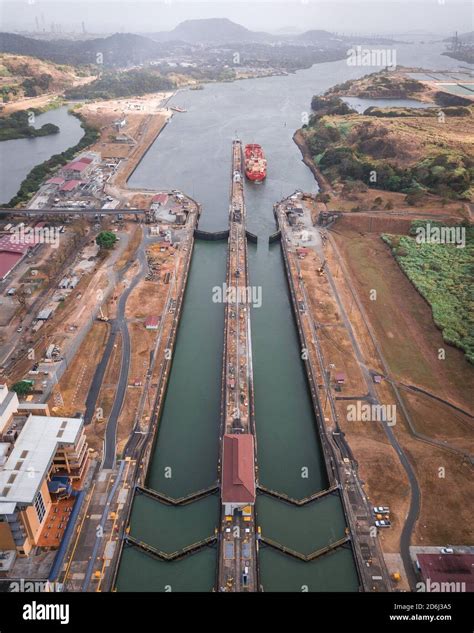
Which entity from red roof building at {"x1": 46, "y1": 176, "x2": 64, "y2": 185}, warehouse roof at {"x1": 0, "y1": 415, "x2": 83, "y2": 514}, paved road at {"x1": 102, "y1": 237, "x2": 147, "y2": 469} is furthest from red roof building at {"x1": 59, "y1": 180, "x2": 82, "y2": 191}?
warehouse roof at {"x1": 0, "y1": 415, "x2": 83, "y2": 514}

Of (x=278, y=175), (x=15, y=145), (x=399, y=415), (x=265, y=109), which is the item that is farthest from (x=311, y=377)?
(x=265, y=109)

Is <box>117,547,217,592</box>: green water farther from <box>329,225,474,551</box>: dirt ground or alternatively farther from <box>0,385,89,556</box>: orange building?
<box>329,225,474,551</box>: dirt ground

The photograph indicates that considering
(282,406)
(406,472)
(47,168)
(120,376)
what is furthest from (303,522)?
(47,168)

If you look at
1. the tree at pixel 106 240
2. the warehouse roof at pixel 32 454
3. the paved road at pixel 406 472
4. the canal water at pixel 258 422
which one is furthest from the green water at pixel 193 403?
the paved road at pixel 406 472

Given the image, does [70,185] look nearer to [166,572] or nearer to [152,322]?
[152,322]

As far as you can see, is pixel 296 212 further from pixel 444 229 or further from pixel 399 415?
pixel 399 415

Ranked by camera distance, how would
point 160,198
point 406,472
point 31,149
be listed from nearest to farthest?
1. point 406,472
2. point 160,198
3. point 31,149
